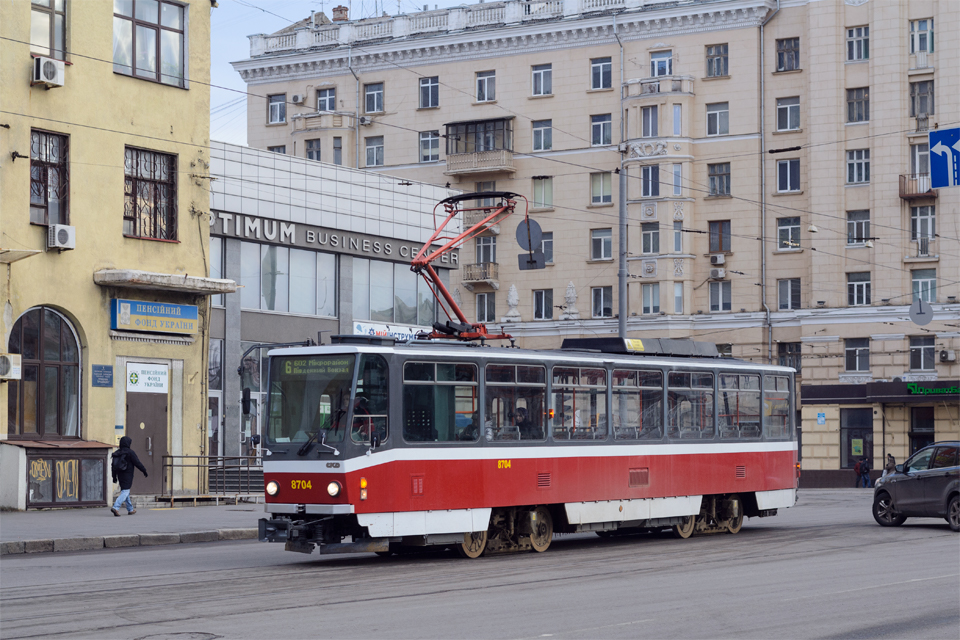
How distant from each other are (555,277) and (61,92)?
35.7 meters

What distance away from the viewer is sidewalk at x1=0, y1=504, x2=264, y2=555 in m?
19.6

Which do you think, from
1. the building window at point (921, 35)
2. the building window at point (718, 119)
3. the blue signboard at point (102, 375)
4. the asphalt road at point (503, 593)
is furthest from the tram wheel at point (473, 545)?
the building window at point (718, 119)

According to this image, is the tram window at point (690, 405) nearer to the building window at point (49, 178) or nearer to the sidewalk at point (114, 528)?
the sidewalk at point (114, 528)

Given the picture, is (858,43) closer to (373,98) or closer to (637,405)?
(373,98)

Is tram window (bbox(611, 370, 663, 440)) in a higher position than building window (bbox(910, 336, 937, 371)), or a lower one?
lower

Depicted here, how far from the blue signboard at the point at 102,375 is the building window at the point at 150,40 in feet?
20.9

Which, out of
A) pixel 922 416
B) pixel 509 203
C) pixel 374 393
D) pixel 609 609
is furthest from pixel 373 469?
pixel 922 416

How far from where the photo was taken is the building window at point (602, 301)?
5931 cm

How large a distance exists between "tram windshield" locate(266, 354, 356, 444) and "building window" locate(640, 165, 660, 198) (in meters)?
41.9

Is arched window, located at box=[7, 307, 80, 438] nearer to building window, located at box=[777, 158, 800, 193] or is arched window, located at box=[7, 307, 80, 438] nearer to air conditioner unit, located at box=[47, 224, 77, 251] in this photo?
air conditioner unit, located at box=[47, 224, 77, 251]

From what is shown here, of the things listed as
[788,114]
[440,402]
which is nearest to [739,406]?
[440,402]

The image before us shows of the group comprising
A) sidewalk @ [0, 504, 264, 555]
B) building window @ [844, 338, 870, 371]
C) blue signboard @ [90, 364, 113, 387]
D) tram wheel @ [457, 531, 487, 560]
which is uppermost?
building window @ [844, 338, 870, 371]

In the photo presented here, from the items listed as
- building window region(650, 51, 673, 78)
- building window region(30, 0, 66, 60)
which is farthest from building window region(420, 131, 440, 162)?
building window region(30, 0, 66, 60)

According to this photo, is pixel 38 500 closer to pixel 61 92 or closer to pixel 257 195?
pixel 61 92
